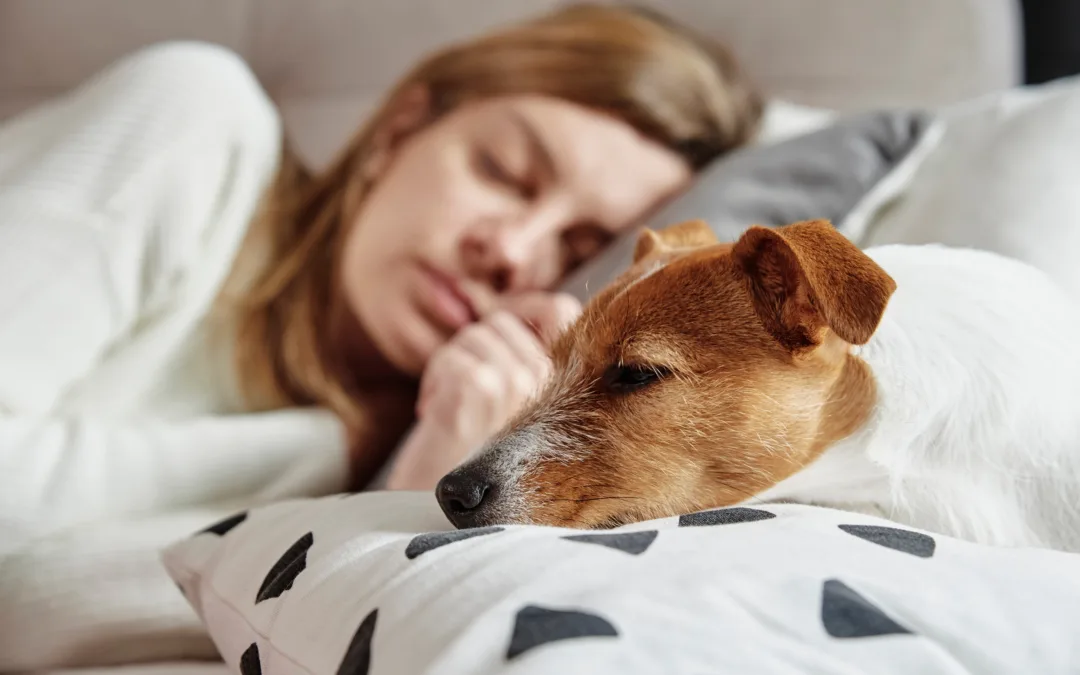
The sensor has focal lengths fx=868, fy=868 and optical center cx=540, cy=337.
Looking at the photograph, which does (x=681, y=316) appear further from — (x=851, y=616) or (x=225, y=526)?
(x=225, y=526)

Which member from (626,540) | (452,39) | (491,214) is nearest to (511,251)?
(491,214)

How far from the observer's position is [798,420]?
58 cm

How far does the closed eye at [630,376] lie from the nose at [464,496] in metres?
0.11

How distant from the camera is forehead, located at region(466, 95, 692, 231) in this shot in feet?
4.01

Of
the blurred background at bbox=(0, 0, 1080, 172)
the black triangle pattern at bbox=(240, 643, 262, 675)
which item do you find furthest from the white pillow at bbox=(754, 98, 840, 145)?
the black triangle pattern at bbox=(240, 643, 262, 675)

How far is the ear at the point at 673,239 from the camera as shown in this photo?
735 mm

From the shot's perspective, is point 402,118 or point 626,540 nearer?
point 626,540

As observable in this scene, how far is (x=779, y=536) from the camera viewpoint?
0.47 metres

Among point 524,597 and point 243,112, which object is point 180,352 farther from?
point 524,597

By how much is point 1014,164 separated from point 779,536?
614 millimetres

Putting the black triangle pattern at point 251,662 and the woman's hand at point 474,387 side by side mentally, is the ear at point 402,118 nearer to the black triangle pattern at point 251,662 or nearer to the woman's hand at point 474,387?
the woman's hand at point 474,387

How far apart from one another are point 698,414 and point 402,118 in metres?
1.08

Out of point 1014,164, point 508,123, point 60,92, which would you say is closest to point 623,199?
point 508,123

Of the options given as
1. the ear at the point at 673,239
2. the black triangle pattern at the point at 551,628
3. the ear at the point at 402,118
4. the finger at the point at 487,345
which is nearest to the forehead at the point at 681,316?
the ear at the point at 673,239
